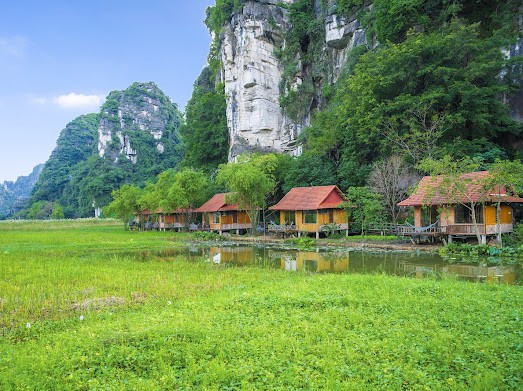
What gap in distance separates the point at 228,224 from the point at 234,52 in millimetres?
26676

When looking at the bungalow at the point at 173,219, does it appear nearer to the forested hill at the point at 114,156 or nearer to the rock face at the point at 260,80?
the rock face at the point at 260,80

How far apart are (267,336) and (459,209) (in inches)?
756

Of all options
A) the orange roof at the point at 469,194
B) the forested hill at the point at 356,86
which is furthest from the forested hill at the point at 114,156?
the orange roof at the point at 469,194

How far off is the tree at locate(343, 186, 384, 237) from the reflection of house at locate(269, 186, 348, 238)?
109 cm

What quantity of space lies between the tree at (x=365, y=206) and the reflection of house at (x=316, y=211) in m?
1.09

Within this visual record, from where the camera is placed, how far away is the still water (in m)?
13.4

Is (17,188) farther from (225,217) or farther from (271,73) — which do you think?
(225,217)

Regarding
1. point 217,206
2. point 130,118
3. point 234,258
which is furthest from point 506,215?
point 130,118

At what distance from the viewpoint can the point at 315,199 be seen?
28188mm

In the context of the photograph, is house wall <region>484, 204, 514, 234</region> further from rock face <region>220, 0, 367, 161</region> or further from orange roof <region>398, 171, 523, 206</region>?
rock face <region>220, 0, 367, 161</region>

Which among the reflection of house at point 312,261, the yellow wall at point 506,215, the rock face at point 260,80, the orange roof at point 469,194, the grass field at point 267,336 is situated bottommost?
the reflection of house at point 312,261

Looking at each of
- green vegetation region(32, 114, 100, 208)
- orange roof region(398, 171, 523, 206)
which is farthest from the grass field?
green vegetation region(32, 114, 100, 208)

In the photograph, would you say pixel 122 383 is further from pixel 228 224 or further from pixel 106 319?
pixel 228 224

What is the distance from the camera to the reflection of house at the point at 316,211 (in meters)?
27.8
